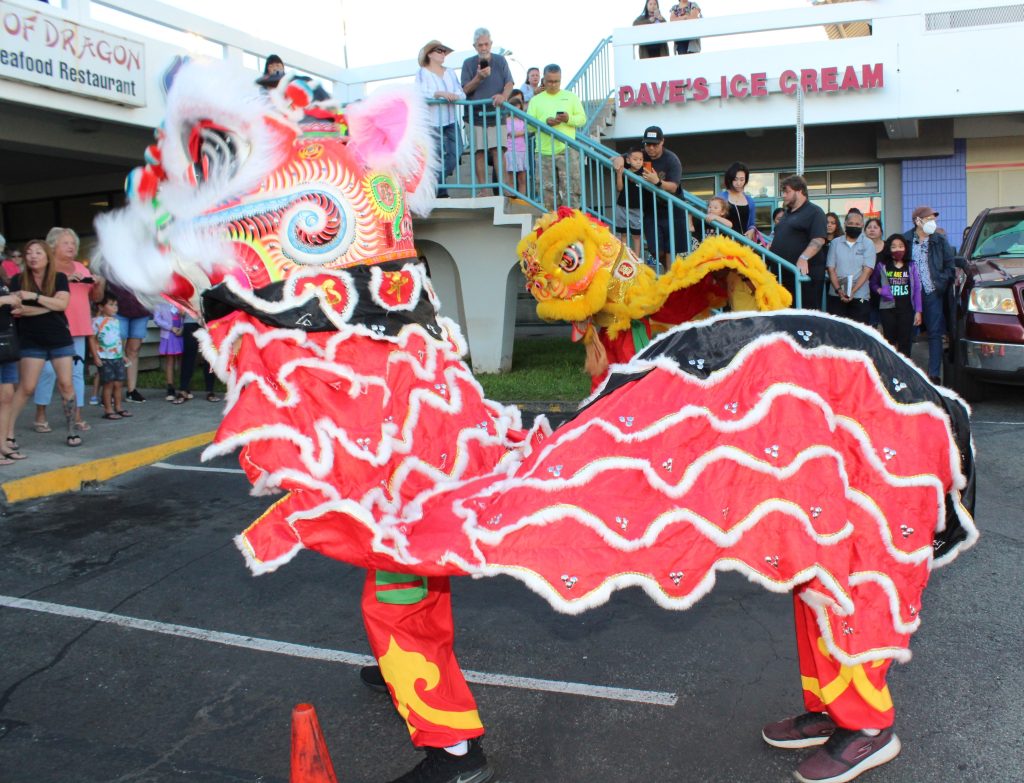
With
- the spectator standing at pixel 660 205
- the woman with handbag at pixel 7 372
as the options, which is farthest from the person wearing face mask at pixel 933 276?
the woman with handbag at pixel 7 372

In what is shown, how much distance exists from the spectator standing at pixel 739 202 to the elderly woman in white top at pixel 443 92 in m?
2.66

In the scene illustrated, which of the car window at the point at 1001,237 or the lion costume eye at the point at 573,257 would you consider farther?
the car window at the point at 1001,237

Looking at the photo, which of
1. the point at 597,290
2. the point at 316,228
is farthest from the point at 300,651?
A: the point at 597,290

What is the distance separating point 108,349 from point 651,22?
10.2 metres

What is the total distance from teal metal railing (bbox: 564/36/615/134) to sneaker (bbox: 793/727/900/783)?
13547 mm

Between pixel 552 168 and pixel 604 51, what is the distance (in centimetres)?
666

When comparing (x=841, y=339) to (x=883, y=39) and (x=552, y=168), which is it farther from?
(x=883, y=39)

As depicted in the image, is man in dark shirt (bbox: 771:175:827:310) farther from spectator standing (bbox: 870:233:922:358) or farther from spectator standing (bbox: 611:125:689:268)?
spectator standing (bbox: 870:233:922:358)

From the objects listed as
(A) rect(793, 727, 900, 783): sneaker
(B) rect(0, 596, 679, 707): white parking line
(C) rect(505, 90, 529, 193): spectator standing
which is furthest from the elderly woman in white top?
(A) rect(793, 727, 900, 783): sneaker

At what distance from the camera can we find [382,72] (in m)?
14.4

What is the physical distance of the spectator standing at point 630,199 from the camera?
8750 millimetres

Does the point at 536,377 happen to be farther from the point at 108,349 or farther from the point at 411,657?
the point at 411,657

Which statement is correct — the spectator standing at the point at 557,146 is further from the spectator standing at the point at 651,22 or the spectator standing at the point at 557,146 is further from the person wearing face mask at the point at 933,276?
the spectator standing at the point at 651,22

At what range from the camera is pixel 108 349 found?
8.91 metres
